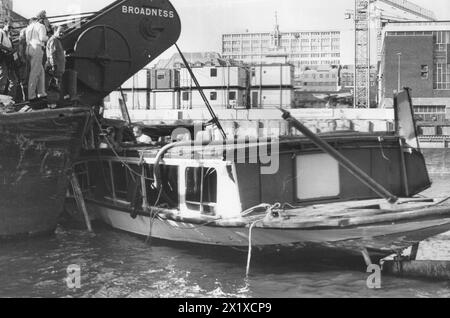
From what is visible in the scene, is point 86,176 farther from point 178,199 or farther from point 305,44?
point 305,44

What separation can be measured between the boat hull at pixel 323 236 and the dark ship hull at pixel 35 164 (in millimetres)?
2640

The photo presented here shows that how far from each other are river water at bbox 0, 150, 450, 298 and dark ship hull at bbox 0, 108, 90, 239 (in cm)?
53

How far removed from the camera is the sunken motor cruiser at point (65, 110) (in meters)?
11.7

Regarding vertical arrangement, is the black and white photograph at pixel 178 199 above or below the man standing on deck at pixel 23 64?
below

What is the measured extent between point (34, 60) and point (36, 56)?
99 millimetres

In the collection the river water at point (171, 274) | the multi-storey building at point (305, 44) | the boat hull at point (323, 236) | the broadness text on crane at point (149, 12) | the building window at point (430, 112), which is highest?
the multi-storey building at point (305, 44)

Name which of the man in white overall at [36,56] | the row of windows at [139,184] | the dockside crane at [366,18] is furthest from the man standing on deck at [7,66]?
the dockside crane at [366,18]

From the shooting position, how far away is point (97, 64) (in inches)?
551

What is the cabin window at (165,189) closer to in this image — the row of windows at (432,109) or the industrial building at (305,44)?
the row of windows at (432,109)

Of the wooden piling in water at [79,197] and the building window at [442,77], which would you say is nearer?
the wooden piling in water at [79,197]

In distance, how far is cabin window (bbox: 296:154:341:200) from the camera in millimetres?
10805

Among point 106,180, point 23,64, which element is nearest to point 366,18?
point 106,180

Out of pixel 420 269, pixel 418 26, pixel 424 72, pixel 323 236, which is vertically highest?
pixel 418 26

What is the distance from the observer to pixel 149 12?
47.3ft
